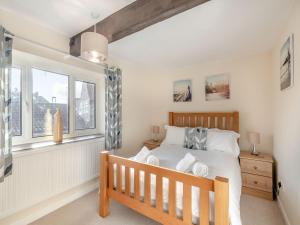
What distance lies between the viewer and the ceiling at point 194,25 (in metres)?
1.44

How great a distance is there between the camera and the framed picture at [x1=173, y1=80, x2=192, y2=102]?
3189mm

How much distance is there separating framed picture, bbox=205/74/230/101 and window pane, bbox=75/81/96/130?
6.97 feet

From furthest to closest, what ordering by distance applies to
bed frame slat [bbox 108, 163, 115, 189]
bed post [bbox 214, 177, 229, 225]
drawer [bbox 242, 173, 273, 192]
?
1. drawer [bbox 242, 173, 273, 192]
2. bed frame slat [bbox 108, 163, 115, 189]
3. bed post [bbox 214, 177, 229, 225]

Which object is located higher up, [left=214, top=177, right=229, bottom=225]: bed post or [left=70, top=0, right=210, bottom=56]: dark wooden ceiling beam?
[left=70, top=0, right=210, bottom=56]: dark wooden ceiling beam

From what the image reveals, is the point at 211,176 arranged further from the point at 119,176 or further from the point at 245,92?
the point at 245,92

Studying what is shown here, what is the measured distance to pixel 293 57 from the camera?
1.46 metres

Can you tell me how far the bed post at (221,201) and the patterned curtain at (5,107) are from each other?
1817 mm

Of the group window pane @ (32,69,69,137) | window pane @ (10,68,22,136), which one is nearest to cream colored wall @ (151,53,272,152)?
window pane @ (32,69,69,137)

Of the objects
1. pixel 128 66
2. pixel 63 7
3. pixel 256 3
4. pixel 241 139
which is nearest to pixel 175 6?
pixel 256 3

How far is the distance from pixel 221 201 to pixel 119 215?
4.18ft

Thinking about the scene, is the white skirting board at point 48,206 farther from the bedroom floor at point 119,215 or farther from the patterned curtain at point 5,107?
the patterned curtain at point 5,107

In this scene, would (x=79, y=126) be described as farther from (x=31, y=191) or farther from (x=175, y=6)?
(x=175, y=6)

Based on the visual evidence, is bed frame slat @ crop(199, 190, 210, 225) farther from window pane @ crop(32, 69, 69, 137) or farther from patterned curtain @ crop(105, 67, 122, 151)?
window pane @ crop(32, 69, 69, 137)

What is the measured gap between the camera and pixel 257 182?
2189mm
